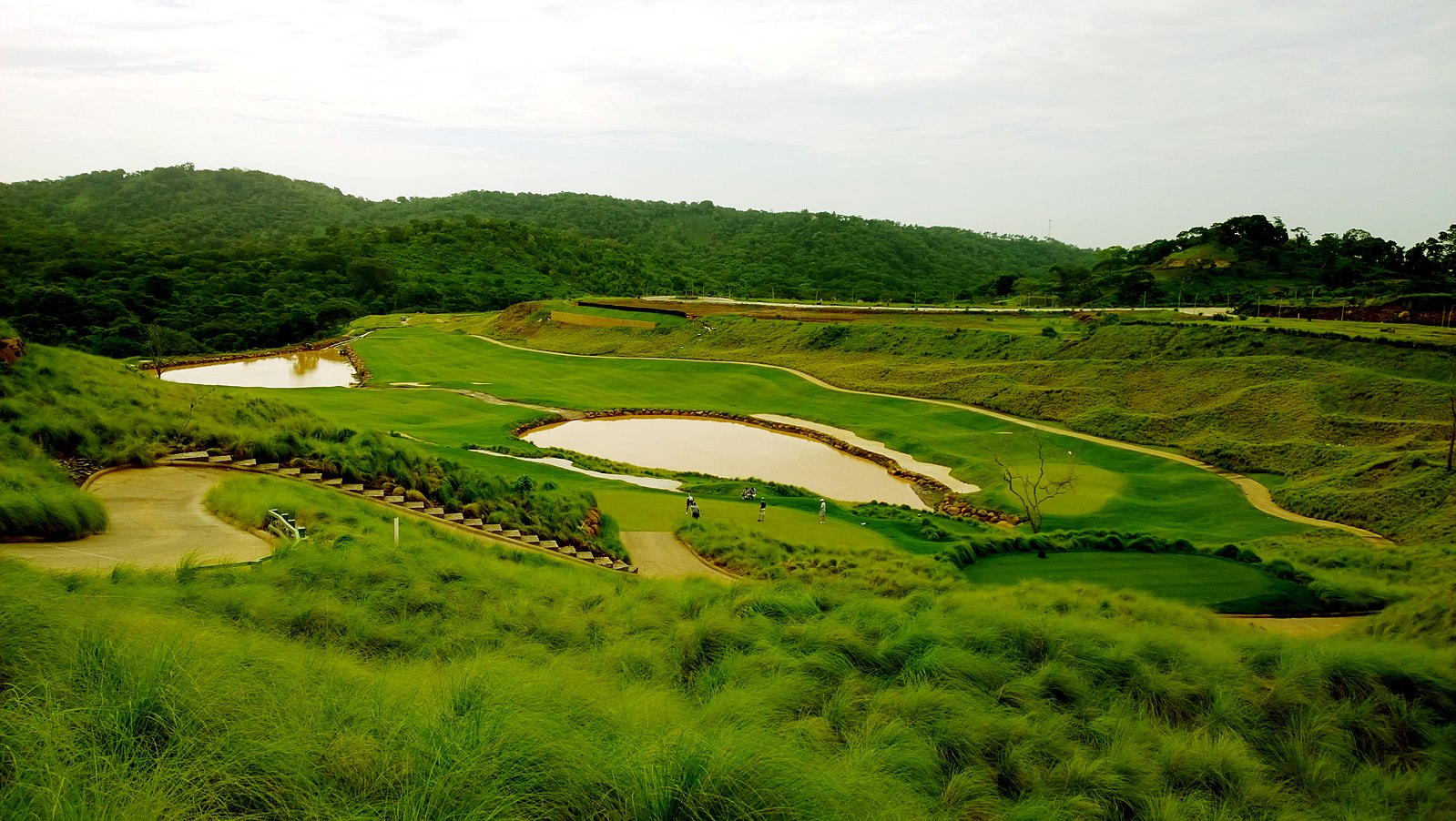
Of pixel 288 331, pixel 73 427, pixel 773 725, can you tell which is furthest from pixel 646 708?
pixel 288 331

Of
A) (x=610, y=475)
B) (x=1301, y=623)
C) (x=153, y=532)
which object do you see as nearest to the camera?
(x=153, y=532)

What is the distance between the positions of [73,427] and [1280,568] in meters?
22.1

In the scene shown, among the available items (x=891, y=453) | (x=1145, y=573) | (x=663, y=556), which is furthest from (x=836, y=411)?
(x=1145, y=573)

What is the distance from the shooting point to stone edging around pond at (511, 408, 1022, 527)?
25.7 m

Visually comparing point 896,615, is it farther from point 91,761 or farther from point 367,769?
point 91,761

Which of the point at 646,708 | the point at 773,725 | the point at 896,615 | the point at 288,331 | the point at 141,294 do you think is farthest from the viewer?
the point at 288,331

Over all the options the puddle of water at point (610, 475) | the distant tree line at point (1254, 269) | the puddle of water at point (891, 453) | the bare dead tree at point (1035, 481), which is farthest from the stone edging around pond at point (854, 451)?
the distant tree line at point (1254, 269)

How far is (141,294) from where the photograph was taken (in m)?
63.7

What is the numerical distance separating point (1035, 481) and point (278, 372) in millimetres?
48459

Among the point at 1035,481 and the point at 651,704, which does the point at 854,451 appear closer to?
the point at 1035,481

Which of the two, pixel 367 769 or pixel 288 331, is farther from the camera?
pixel 288 331

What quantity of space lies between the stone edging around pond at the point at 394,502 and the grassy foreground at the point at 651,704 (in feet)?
16.5

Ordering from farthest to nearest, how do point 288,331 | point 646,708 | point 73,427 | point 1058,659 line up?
point 288,331
point 73,427
point 1058,659
point 646,708

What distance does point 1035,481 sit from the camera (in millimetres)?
28250
